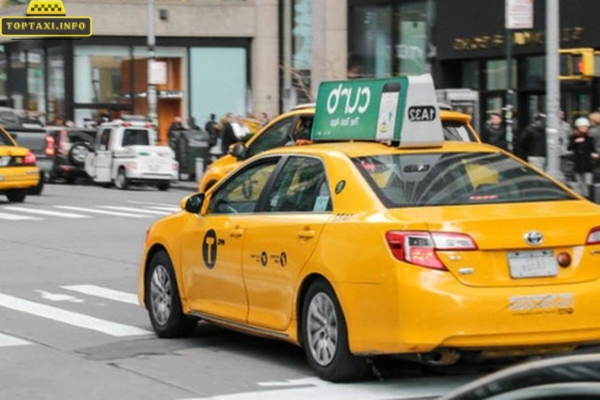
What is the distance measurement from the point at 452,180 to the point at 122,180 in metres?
30.3

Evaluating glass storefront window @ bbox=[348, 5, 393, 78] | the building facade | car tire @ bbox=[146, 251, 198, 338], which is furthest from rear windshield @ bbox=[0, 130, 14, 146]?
car tire @ bbox=[146, 251, 198, 338]

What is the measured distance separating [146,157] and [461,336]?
30540 mm

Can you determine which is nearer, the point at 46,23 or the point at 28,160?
the point at 28,160

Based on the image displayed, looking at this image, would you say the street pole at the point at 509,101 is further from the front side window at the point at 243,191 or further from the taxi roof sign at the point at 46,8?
the taxi roof sign at the point at 46,8

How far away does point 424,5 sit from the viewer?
4091cm

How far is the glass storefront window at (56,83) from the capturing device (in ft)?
182

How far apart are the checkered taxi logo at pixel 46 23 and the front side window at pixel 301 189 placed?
44542 mm

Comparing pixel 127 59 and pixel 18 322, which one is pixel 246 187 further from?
pixel 127 59

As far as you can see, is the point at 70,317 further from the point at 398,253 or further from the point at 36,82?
the point at 36,82

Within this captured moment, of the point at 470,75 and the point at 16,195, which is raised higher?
the point at 470,75

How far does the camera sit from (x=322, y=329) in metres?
9.50

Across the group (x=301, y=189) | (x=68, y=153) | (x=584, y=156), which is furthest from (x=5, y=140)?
(x=301, y=189)

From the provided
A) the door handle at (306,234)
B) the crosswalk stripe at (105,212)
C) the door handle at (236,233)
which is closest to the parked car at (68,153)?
the crosswalk stripe at (105,212)

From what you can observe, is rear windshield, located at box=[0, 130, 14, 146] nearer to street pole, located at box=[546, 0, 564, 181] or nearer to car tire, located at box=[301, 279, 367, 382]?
street pole, located at box=[546, 0, 564, 181]
